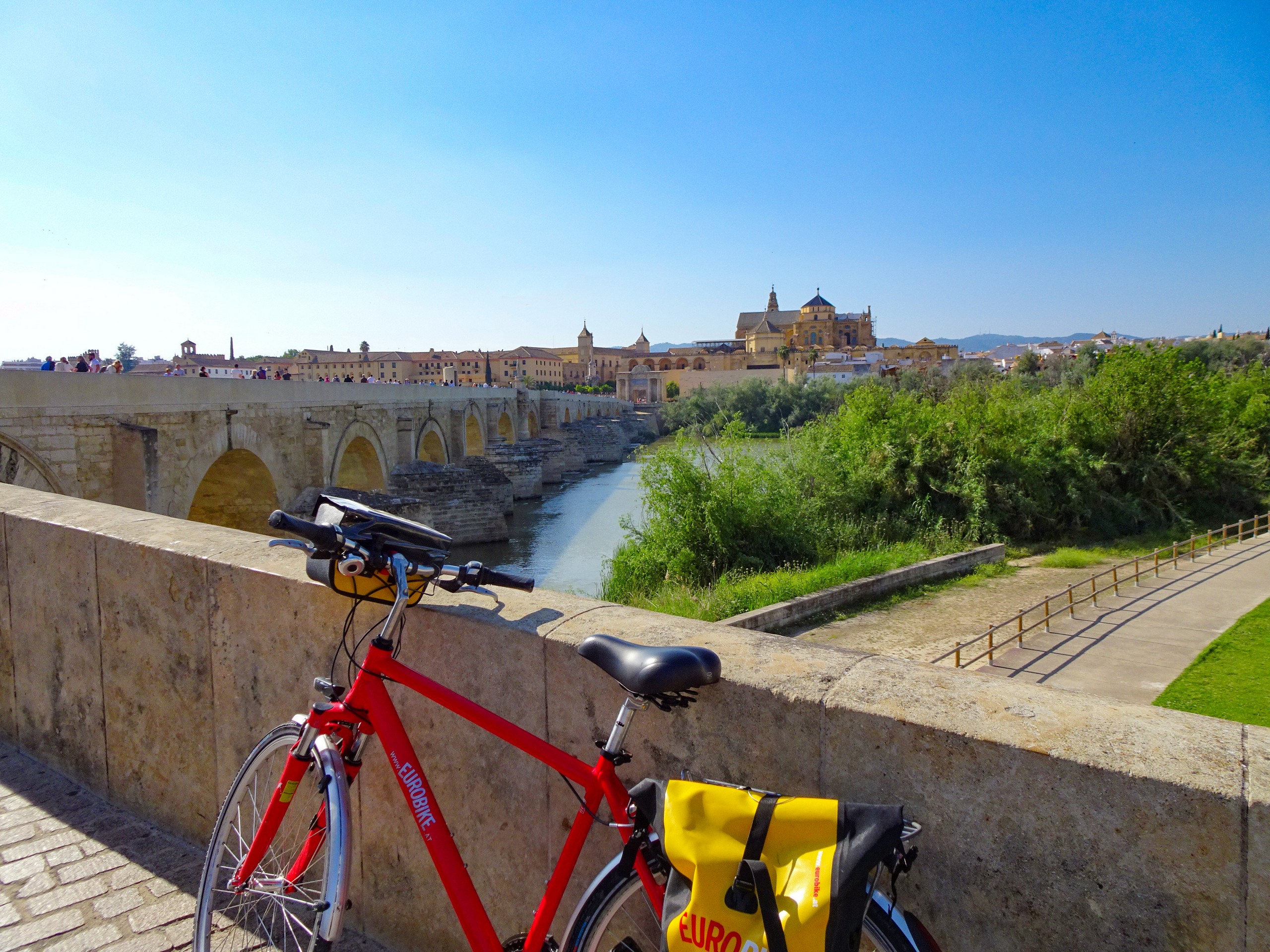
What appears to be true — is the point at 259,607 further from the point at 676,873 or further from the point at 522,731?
the point at 676,873

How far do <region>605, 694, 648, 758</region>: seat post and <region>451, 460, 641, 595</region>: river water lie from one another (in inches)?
553

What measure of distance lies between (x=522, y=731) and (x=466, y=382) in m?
107

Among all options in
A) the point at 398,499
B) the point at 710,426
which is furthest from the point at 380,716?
the point at 398,499

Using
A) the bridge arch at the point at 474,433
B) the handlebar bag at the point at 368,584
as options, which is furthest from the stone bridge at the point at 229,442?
the handlebar bag at the point at 368,584

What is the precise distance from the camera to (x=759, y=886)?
1138 millimetres

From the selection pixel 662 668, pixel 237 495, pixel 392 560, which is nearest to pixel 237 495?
pixel 237 495

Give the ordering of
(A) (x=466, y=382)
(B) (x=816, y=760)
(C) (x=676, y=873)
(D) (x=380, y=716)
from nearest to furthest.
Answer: (C) (x=676, y=873), (B) (x=816, y=760), (D) (x=380, y=716), (A) (x=466, y=382)

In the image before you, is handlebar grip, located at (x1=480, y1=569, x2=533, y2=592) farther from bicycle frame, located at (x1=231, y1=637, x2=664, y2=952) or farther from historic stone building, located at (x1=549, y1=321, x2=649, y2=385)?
historic stone building, located at (x1=549, y1=321, x2=649, y2=385)

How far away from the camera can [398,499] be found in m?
24.3

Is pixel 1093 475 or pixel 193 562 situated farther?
pixel 1093 475

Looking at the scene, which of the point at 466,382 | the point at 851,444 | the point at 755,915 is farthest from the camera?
the point at 466,382

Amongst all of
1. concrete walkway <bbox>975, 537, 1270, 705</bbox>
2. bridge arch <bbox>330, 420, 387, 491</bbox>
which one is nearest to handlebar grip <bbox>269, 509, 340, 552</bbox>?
concrete walkway <bbox>975, 537, 1270, 705</bbox>

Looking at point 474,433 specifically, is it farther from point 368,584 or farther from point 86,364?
point 368,584

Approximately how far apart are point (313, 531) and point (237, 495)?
18571 millimetres
